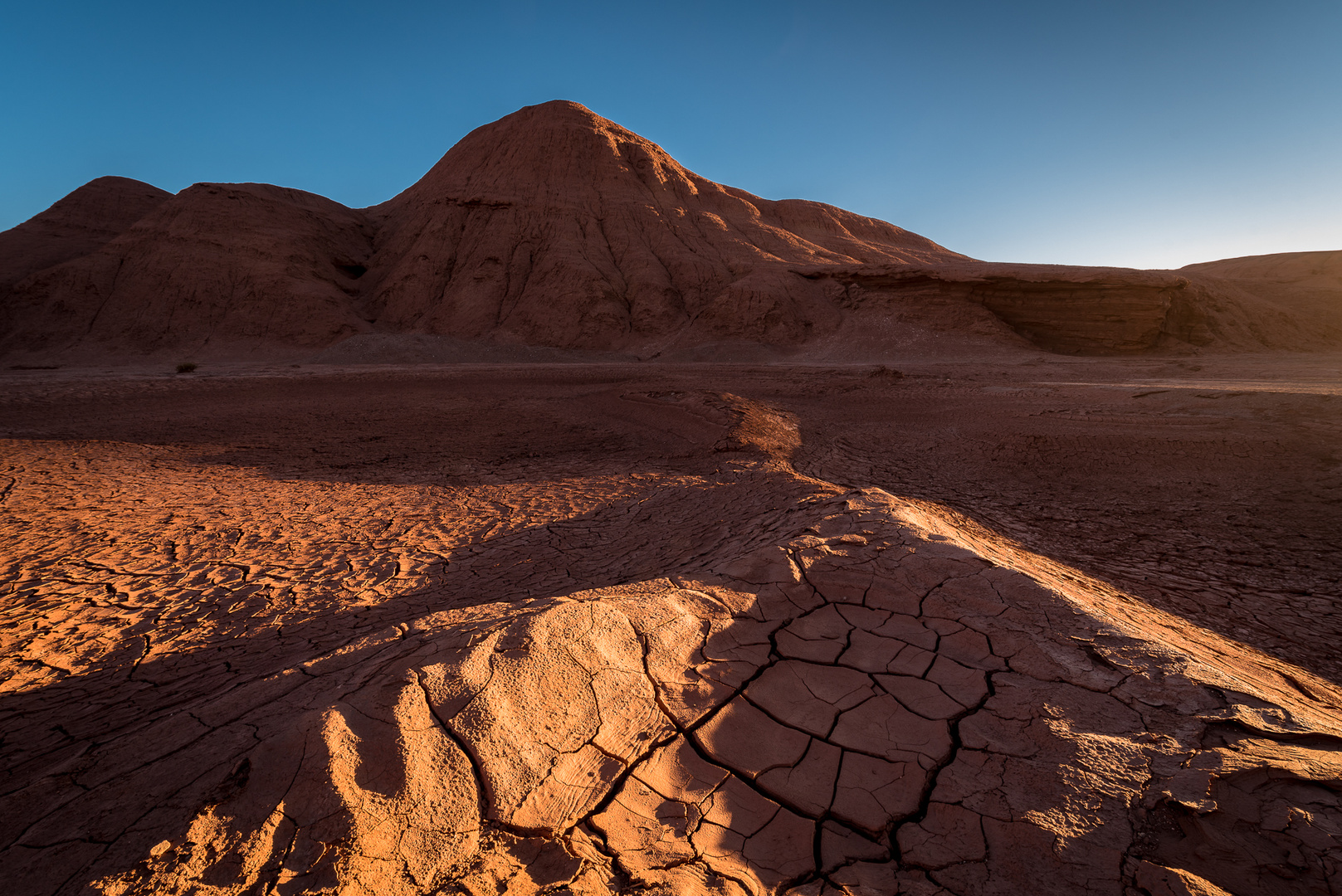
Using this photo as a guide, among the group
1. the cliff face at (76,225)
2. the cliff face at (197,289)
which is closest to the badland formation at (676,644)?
the cliff face at (197,289)

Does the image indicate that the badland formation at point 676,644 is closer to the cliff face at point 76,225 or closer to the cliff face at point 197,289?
the cliff face at point 197,289

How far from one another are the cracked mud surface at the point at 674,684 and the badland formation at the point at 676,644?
1 centimetres

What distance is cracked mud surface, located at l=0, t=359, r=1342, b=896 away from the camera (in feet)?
4.33

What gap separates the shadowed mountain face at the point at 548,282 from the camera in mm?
18578

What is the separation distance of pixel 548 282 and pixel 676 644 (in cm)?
2251

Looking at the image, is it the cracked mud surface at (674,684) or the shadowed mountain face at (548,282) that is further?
the shadowed mountain face at (548,282)

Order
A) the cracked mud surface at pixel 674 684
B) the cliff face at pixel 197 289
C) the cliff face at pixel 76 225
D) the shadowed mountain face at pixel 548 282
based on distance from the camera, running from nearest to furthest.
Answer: the cracked mud surface at pixel 674 684 → the shadowed mountain face at pixel 548 282 → the cliff face at pixel 197 289 → the cliff face at pixel 76 225

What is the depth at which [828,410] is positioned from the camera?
880 cm

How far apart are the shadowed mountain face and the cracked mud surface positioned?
15725 mm

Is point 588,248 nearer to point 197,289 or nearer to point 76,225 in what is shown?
point 197,289

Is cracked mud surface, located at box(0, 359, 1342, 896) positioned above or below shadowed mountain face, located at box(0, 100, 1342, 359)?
below

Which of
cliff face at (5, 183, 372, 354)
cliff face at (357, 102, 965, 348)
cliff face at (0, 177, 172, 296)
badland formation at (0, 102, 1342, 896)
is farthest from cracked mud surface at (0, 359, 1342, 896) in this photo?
cliff face at (0, 177, 172, 296)

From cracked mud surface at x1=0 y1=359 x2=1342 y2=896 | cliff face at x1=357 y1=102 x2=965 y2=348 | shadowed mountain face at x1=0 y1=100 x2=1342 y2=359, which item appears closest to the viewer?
cracked mud surface at x1=0 y1=359 x2=1342 y2=896

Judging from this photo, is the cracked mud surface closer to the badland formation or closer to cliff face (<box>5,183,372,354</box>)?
the badland formation
